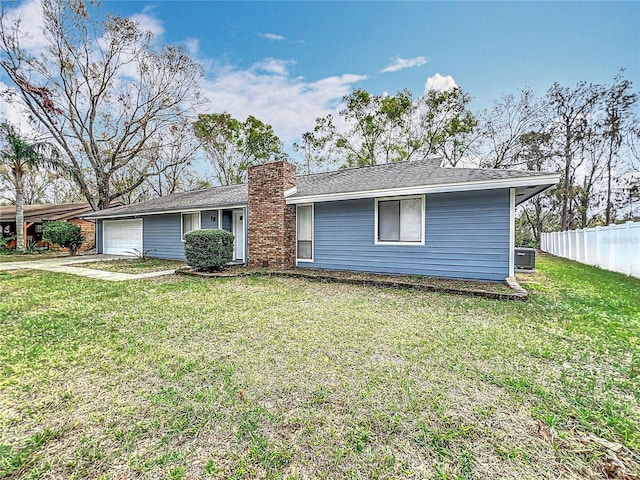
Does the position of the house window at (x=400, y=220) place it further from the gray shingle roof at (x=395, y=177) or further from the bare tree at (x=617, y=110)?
the bare tree at (x=617, y=110)

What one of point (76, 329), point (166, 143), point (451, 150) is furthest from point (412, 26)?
point (166, 143)

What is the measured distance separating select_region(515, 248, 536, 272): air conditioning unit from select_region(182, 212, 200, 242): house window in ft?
39.1

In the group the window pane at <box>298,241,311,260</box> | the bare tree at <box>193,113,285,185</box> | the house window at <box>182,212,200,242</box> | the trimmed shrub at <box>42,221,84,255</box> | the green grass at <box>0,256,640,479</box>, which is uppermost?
the bare tree at <box>193,113,285,185</box>

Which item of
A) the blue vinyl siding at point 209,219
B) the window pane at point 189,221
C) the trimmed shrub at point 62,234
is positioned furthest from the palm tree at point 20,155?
the blue vinyl siding at point 209,219

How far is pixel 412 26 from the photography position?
12.6 meters

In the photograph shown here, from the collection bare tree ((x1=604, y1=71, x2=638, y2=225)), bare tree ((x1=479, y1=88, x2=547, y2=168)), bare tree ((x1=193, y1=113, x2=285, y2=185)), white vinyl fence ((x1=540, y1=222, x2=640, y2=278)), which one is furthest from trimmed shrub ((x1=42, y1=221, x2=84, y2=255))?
bare tree ((x1=604, y1=71, x2=638, y2=225))

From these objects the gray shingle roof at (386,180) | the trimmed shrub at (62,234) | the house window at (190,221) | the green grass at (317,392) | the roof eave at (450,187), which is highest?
the gray shingle roof at (386,180)

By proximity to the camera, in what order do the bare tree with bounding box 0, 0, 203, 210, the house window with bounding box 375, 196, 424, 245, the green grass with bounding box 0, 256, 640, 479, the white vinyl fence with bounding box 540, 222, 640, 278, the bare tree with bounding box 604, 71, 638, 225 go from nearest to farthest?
the green grass with bounding box 0, 256, 640, 479 < the house window with bounding box 375, 196, 424, 245 < the white vinyl fence with bounding box 540, 222, 640, 278 < the bare tree with bounding box 0, 0, 203, 210 < the bare tree with bounding box 604, 71, 638, 225

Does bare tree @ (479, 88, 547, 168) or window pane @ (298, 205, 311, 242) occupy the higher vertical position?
bare tree @ (479, 88, 547, 168)

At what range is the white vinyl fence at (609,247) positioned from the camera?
8.63m

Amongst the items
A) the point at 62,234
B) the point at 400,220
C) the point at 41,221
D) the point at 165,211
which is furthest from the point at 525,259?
the point at 41,221

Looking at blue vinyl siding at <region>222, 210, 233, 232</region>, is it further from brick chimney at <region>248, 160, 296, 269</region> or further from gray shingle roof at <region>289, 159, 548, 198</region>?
gray shingle roof at <region>289, 159, 548, 198</region>

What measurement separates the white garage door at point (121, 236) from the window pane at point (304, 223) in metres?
8.92

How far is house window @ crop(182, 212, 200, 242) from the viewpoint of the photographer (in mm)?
12336
